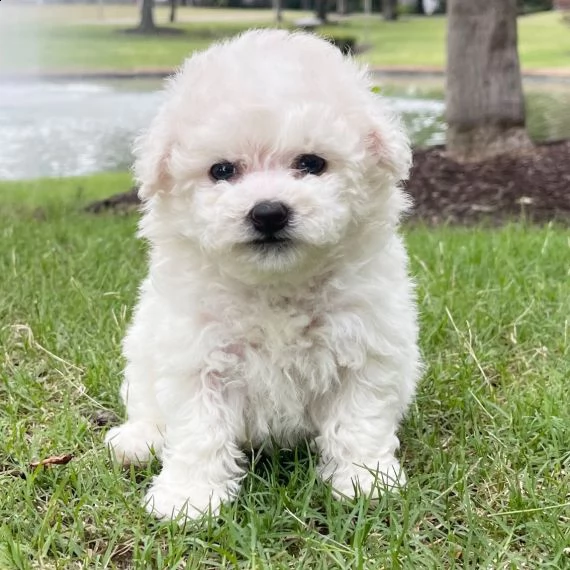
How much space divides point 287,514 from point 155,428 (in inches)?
26.6

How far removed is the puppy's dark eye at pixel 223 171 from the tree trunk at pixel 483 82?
6228mm

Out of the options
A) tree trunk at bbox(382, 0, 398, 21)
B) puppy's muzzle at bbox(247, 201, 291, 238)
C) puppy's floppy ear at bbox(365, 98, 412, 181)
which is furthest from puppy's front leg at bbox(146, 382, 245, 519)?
tree trunk at bbox(382, 0, 398, 21)

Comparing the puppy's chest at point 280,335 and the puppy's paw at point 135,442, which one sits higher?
the puppy's chest at point 280,335

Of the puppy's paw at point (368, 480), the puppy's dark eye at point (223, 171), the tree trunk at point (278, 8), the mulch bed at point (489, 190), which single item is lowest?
the mulch bed at point (489, 190)

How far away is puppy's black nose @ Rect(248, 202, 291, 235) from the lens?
2.21m

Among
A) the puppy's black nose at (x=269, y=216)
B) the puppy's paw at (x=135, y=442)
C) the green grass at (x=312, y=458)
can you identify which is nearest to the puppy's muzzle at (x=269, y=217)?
the puppy's black nose at (x=269, y=216)

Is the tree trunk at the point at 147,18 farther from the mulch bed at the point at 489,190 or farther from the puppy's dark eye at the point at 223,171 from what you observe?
the puppy's dark eye at the point at 223,171

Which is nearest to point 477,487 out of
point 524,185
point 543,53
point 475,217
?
point 475,217

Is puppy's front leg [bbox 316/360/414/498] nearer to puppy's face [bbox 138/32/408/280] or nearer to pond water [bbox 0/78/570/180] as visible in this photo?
puppy's face [bbox 138/32/408/280]

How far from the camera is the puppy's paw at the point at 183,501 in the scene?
235 cm

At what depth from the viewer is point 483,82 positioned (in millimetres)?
7988

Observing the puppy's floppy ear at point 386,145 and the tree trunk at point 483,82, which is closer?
the puppy's floppy ear at point 386,145

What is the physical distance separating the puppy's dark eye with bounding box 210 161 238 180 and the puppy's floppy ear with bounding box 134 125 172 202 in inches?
6.6

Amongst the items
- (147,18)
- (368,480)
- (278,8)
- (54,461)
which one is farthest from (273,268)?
(147,18)
